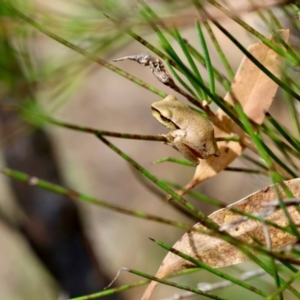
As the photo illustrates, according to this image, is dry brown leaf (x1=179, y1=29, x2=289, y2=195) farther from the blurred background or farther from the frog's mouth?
the blurred background

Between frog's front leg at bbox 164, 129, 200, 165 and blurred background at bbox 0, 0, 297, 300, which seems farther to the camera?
blurred background at bbox 0, 0, 297, 300

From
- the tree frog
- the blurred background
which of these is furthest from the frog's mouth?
the blurred background

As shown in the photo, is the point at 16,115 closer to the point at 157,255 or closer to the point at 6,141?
the point at 6,141

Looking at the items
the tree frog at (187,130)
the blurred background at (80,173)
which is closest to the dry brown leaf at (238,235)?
the tree frog at (187,130)

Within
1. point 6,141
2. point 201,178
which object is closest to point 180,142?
point 201,178

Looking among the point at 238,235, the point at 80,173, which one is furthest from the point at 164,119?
the point at 80,173

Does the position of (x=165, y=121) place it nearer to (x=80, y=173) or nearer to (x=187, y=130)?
(x=187, y=130)

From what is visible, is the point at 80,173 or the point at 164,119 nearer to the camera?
the point at 164,119
